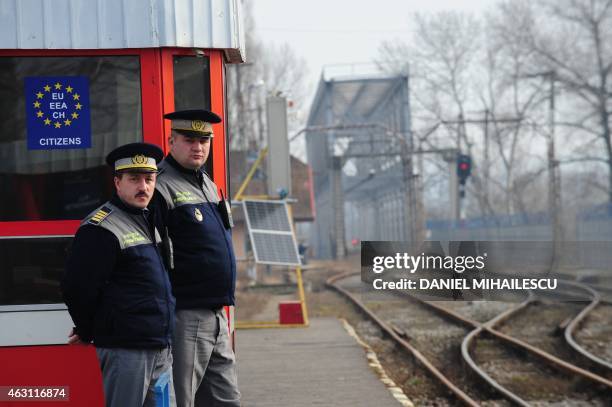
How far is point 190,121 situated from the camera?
13.9 feet

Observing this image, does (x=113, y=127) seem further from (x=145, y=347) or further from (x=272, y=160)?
(x=272, y=160)

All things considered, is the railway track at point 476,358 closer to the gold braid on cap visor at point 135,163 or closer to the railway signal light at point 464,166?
the gold braid on cap visor at point 135,163

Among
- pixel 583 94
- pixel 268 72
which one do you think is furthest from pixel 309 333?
pixel 268 72

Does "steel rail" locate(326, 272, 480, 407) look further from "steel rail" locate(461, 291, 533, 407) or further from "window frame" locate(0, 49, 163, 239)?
"window frame" locate(0, 49, 163, 239)

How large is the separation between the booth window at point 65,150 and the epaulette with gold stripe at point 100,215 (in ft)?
2.26

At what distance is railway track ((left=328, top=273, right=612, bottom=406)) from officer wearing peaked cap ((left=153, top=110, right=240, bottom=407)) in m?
3.92

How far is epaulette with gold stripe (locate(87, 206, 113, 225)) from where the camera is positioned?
3.68 metres

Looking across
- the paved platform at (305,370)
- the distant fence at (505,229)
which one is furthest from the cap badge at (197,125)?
the distant fence at (505,229)

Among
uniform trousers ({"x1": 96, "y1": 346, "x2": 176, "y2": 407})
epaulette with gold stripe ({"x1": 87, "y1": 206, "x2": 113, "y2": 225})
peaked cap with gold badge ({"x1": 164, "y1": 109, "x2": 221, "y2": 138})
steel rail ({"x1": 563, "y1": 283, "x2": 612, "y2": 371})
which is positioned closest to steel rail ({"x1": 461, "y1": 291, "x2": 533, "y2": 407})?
steel rail ({"x1": 563, "y1": 283, "x2": 612, "y2": 371})

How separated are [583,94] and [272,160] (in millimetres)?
25850

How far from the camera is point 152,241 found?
12.7 ft

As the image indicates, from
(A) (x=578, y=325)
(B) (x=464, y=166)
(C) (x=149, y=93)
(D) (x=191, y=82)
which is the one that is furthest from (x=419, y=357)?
(B) (x=464, y=166)

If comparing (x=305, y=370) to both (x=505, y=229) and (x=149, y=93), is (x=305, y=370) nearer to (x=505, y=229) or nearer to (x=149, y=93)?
(x=149, y=93)

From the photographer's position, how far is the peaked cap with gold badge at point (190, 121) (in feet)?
13.9
